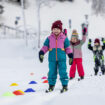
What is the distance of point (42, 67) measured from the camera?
1365 cm

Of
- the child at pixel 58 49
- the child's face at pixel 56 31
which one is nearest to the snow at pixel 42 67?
the child at pixel 58 49

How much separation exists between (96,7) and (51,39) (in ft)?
110

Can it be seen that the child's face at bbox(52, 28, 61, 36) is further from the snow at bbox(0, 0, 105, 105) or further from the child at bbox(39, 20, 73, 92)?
the snow at bbox(0, 0, 105, 105)

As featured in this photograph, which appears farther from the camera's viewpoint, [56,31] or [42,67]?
[42,67]

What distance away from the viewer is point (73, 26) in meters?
36.4

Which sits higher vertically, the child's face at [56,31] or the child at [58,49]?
the child's face at [56,31]

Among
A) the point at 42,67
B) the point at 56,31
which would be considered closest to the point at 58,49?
the point at 56,31

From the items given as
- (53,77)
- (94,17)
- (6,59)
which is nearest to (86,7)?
(94,17)

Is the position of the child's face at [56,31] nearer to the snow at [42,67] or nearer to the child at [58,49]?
the child at [58,49]

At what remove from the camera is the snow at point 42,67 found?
161 inches

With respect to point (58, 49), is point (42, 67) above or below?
below

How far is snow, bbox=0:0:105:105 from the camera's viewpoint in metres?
4.09

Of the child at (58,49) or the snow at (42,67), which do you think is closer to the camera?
the snow at (42,67)

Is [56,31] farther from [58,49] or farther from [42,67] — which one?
[42,67]
